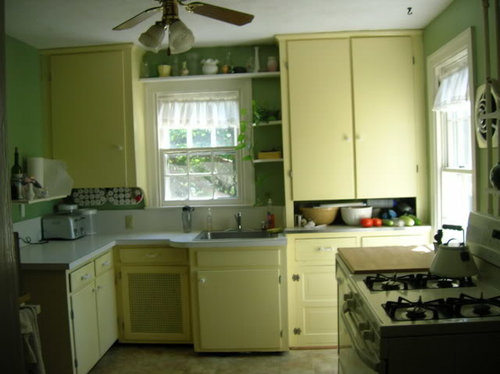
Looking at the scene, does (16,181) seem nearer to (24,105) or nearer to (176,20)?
(24,105)

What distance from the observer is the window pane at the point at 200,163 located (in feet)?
12.5

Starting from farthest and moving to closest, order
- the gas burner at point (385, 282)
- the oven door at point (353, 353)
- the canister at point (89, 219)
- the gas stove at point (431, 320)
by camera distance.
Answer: the canister at point (89, 219), the gas burner at point (385, 282), the oven door at point (353, 353), the gas stove at point (431, 320)

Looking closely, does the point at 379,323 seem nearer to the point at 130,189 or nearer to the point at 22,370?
the point at 22,370

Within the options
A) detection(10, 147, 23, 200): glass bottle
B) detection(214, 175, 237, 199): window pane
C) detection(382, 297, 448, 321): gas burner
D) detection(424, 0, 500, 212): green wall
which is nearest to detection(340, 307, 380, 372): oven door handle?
detection(382, 297, 448, 321): gas burner

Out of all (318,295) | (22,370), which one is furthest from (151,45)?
(318,295)

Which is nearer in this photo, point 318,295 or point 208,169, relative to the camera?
point 318,295

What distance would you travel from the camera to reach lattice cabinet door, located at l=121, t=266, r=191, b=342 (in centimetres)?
333

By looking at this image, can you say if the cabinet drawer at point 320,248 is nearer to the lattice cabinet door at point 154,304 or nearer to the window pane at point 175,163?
the lattice cabinet door at point 154,304

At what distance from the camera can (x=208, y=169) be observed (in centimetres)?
382

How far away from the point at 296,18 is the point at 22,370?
2.99 m

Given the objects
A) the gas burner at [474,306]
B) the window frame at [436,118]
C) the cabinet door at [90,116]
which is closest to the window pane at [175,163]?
the cabinet door at [90,116]

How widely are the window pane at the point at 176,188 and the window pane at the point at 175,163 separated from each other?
5 cm

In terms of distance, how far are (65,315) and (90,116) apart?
1.64m

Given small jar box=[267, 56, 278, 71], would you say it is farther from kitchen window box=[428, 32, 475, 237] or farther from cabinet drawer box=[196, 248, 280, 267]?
cabinet drawer box=[196, 248, 280, 267]
